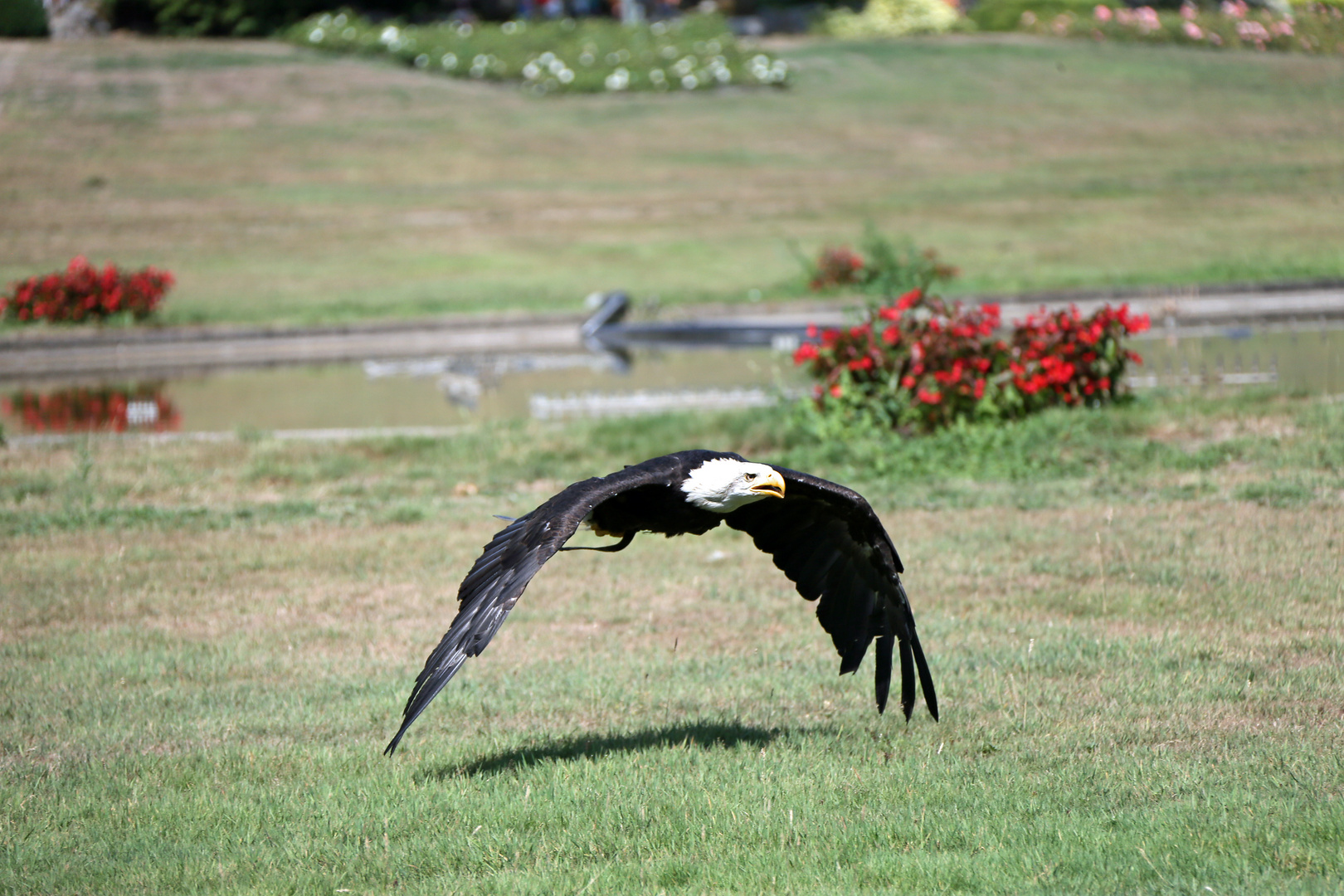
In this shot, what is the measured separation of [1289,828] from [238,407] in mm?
12606

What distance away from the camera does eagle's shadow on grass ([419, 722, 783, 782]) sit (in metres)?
5.21

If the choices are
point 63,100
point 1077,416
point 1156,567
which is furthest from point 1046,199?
point 63,100

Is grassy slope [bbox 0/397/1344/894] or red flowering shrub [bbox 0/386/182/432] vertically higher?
grassy slope [bbox 0/397/1344/894]

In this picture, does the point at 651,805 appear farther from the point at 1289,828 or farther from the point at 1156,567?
the point at 1156,567

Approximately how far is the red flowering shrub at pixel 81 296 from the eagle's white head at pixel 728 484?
1655 centimetres

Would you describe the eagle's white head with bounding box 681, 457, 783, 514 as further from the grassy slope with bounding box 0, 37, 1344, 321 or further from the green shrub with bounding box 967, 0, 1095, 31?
the green shrub with bounding box 967, 0, 1095, 31

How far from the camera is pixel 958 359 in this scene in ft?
35.7

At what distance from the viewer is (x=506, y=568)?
4.65 metres

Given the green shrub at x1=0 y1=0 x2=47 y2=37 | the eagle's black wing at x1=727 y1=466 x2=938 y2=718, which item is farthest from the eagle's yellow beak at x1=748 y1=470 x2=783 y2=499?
the green shrub at x1=0 y1=0 x2=47 y2=37

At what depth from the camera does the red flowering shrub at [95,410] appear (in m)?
13.6

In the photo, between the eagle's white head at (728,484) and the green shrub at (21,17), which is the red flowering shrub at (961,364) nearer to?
the eagle's white head at (728,484)

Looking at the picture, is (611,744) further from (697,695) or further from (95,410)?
(95,410)

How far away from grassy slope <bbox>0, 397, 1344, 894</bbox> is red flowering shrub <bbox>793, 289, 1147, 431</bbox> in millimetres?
515

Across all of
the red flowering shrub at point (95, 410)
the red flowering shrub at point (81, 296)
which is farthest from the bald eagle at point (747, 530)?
the red flowering shrub at point (81, 296)
